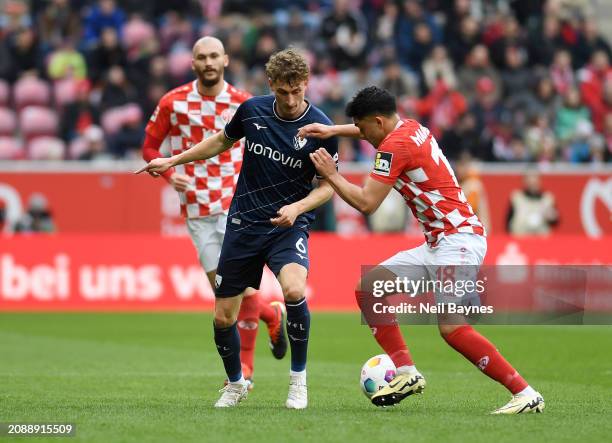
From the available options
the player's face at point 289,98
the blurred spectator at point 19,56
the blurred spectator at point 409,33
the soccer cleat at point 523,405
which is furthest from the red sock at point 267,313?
the blurred spectator at point 409,33

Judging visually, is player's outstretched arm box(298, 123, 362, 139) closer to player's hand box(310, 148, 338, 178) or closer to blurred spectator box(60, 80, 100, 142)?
player's hand box(310, 148, 338, 178)

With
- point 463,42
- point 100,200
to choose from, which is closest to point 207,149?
point 100,200

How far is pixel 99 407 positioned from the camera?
8586 millimetres

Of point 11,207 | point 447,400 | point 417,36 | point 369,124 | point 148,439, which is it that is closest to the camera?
point 148,439

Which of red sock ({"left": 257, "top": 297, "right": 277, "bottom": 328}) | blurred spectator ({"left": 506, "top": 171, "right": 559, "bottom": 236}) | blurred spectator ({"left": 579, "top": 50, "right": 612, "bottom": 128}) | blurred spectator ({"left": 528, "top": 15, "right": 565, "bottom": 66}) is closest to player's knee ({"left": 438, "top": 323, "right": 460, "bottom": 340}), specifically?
red sock ({"left": 257, "top": 297, "right": 277, "bottom": 328})

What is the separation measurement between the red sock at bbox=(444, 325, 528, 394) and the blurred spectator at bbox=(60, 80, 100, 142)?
1435cm

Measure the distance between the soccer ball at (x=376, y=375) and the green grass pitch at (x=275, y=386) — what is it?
166 millimetres

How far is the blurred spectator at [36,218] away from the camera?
19.8 meters

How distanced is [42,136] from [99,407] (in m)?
13.6

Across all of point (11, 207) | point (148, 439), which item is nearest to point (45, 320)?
point (11, 207)

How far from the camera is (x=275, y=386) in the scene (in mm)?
10445

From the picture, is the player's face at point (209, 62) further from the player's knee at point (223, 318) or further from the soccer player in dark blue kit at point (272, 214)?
the player's knee at point (223, 318)

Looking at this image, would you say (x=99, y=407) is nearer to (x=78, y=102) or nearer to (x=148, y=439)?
(x=148, y=439)

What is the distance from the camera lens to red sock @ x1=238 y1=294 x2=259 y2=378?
1034 cm
